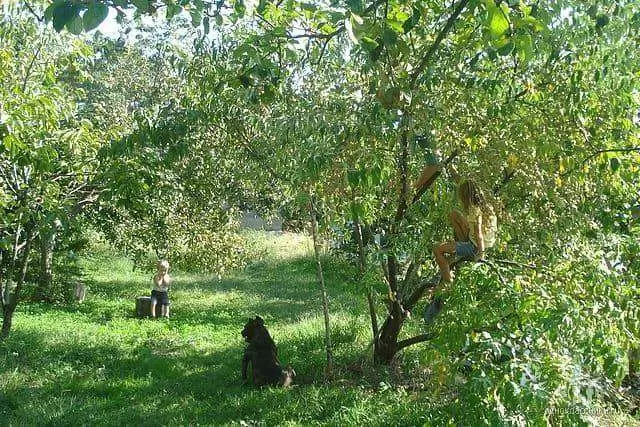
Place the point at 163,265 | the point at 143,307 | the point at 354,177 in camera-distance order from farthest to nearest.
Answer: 1. the point at 163,265
2. the point at 143,307
3. the point at 354,177

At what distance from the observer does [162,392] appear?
770cm

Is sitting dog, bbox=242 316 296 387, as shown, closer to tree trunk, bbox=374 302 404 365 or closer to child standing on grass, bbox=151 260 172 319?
tree trunk, bbox=374 302 404 365

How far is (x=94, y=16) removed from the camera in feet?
6.21

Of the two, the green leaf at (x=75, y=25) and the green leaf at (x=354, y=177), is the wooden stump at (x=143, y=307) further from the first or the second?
the green leaf at (x=75, y=25)

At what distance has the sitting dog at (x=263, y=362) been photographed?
7.71m

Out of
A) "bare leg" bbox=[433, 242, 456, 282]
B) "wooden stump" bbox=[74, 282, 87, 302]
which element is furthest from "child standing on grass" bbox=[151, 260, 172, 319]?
"bare leg" bbox=[433, 242, 456, 282]

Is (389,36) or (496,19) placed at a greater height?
(389,36)

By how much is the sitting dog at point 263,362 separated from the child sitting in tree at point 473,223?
328 centimetres

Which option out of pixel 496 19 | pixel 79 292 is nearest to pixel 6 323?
pixel 79 292

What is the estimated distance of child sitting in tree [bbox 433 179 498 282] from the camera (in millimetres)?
4992

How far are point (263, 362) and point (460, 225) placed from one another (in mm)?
3506

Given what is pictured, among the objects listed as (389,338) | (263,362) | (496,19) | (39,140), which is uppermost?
(39,140)

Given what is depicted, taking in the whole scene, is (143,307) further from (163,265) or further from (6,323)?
(6,323)

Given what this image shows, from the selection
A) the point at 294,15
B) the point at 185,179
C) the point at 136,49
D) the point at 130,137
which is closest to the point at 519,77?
the point at 294,15
